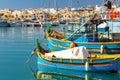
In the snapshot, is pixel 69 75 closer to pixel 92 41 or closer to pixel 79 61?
pixel 79 61

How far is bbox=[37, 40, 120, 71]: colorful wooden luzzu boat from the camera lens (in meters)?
25.5

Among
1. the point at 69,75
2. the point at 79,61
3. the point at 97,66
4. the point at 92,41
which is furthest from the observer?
the point at 92,41

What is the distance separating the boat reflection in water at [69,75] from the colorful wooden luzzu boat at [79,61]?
0.35 metres

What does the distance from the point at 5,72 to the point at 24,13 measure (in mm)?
142966

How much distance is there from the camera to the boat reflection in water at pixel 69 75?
Result: 24.8 m

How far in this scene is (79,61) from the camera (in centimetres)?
2584

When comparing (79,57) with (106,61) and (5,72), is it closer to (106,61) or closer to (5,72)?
(106,61)

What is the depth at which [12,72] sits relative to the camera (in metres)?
27.1

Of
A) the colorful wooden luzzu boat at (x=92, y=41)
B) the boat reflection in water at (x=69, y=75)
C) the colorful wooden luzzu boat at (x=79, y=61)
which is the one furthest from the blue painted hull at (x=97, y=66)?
the colorful wooden luzzu boat at (x=92, y=41)

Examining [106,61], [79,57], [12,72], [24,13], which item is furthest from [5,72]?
[24,13]

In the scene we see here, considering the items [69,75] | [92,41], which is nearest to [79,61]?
[69,75]

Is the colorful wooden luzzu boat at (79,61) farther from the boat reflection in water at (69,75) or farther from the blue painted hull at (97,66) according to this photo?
the boat reflection in water at (69,75)

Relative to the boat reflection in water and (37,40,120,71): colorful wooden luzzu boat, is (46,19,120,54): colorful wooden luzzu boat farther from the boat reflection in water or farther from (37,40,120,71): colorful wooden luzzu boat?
the boat reflection in water

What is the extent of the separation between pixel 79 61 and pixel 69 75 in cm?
140
